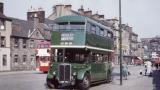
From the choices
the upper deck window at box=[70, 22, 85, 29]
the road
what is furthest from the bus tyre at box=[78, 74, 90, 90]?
the upper deck window at box=[70, 22, 85, 29]

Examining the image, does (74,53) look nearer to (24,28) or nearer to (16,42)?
(16,42)

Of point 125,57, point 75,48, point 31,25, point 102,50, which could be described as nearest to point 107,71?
point 102,50

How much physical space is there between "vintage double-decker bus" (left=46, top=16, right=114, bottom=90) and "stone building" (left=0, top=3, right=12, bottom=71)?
102ft

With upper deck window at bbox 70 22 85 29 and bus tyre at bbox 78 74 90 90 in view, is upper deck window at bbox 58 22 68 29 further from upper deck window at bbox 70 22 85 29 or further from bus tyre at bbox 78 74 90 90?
bus tyre at bbox 78 74 90 90

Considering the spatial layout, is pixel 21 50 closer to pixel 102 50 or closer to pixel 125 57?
pixel 102 50

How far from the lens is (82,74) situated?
20.8 metres

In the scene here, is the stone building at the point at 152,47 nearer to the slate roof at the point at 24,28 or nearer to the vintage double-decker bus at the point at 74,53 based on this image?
the slate roof at the point at 24,28

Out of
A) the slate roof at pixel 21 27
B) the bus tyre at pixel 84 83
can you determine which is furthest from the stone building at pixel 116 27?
the bus tyre at pixel 84 83

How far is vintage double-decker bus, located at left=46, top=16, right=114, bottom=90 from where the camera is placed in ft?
68.7

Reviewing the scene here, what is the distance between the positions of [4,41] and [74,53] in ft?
109

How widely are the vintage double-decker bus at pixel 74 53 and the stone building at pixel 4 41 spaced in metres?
31.2

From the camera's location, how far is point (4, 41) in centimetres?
5328

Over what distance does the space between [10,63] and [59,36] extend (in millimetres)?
33362

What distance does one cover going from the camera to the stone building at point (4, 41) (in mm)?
52438
